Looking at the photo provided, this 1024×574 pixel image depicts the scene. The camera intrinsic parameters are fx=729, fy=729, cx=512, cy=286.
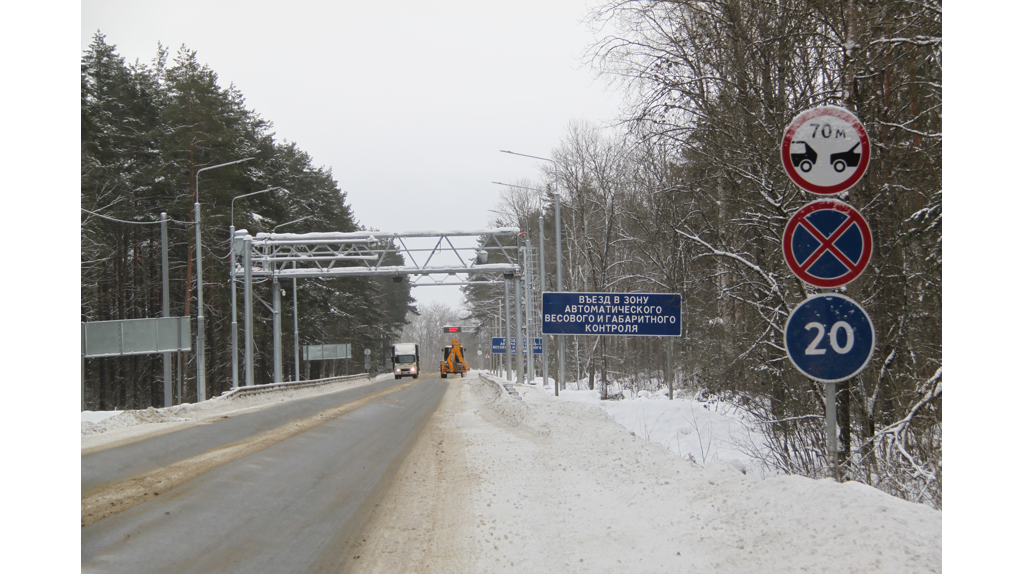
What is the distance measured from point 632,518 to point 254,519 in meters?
3.75

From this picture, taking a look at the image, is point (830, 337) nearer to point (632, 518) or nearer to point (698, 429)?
point (632, 518)

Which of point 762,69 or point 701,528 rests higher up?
point 762,69

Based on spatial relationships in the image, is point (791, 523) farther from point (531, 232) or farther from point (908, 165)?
point (531, 232)

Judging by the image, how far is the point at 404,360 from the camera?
66312 mm

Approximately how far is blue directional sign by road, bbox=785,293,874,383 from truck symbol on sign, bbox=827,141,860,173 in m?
1.04

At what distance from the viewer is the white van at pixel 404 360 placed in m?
65.9

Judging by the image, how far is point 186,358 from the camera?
43312 millimetres

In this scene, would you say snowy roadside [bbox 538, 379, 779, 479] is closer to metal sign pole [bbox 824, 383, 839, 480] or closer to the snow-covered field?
the snow-covered field

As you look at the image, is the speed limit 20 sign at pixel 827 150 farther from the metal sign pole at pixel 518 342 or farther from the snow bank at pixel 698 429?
the metal sign pole at pixel 518 342

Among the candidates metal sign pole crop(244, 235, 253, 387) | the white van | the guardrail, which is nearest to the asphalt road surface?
the guardrail

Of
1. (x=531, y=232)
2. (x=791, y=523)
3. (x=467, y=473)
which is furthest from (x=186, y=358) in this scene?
(x=791, y=523)

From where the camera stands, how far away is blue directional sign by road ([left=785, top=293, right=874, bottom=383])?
5586mm

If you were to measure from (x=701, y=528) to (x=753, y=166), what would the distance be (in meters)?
5.50

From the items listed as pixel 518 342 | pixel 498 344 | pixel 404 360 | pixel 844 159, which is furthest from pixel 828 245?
pixel 498 344
